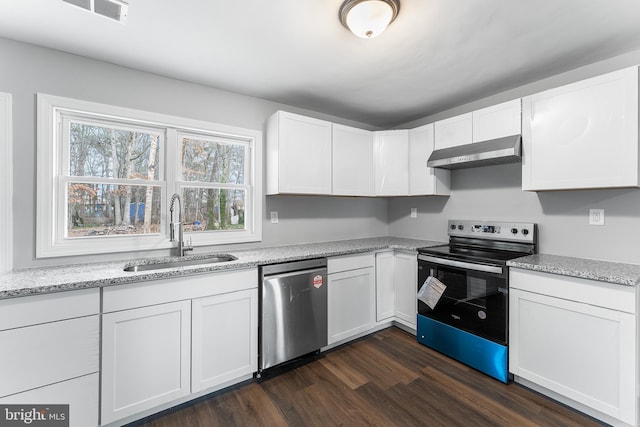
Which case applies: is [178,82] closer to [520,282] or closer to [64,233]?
[64,233]

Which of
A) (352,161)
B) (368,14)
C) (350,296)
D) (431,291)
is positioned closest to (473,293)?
(431,291)

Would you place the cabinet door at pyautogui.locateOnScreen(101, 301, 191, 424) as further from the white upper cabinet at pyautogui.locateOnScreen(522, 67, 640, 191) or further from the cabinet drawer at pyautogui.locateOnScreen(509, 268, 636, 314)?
the white upper cabinet at pyautogui.locateOnScreen(522, 67, 640, 191)

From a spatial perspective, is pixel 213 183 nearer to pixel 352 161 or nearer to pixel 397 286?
pixel 352 161

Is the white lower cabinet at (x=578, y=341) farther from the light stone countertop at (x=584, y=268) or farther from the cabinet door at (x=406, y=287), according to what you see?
the cabinet door at (x=406, y=287)

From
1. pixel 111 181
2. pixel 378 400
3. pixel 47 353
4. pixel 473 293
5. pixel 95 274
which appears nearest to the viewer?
pixel 47 353

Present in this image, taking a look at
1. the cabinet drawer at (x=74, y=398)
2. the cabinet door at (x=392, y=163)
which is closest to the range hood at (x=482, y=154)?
the cabinet door at (x=392, y=163)

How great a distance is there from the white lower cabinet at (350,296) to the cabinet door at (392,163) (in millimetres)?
859

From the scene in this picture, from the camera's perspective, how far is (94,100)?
6.65ft

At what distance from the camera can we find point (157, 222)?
7.68ft

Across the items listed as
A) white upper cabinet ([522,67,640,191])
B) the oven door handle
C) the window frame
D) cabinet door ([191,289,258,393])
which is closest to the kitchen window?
the window frame

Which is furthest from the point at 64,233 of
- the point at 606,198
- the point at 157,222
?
the point at 606,198

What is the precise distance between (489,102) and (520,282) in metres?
1.77

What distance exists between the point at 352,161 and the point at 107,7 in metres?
2.22

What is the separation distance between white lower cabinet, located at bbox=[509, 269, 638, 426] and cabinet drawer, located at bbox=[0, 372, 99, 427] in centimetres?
273
